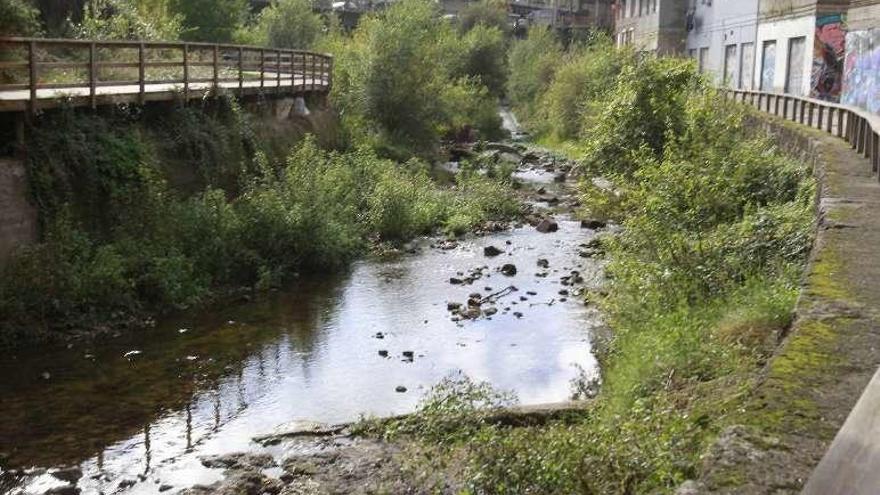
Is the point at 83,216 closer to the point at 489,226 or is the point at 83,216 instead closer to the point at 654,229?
the point at 654,229

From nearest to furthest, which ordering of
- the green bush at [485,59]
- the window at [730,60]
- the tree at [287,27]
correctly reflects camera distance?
the window at [730,60] < the tree at [287,27] < the green bush at [485,59]

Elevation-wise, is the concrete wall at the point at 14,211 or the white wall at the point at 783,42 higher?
the white wall at the point at 783,42

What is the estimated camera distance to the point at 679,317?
10859mm

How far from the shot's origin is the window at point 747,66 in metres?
38.3

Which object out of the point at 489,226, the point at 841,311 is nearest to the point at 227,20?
the point at 489,226

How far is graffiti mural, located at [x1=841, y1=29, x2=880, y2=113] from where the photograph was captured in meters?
25.8

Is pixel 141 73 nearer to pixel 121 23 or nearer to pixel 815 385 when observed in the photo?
pixel 121 23

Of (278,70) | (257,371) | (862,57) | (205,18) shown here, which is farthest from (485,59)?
(257,371)

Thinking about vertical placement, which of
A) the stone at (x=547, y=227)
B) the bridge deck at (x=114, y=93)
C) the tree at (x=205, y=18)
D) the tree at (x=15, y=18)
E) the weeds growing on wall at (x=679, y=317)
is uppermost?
the tree at (x=205, y=18)

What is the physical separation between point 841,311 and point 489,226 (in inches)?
712

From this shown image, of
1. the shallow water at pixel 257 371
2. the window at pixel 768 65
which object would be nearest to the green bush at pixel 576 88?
the window at pixel 768 65

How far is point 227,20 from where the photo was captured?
47781 millimetres

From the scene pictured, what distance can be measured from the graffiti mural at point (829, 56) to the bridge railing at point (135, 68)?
17.2m

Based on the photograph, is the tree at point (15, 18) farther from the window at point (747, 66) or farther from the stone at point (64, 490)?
the window at point (747, 66)
